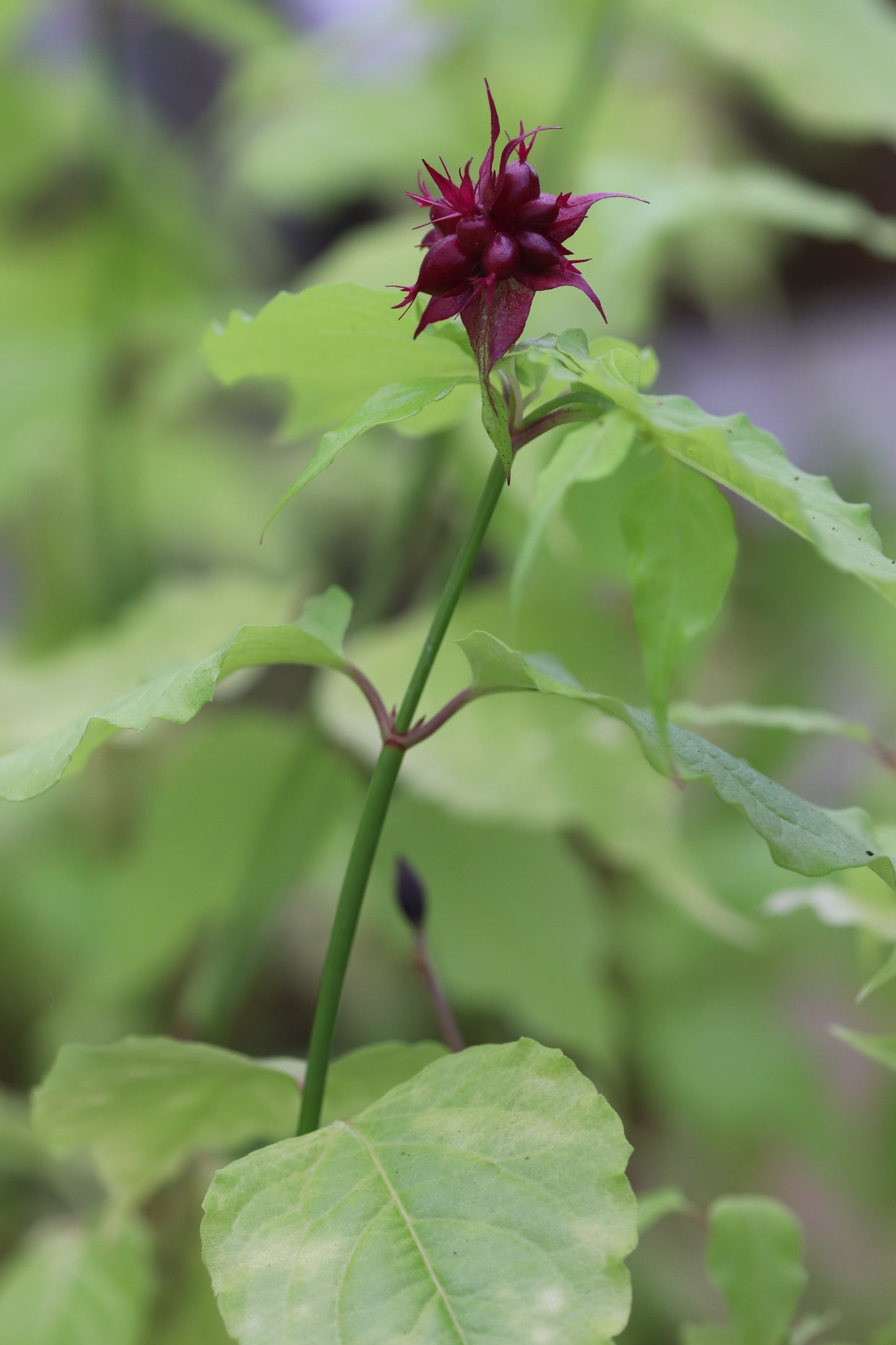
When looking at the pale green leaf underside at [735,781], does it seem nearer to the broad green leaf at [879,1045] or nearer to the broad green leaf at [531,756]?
the broad green leaf at [879,1045]

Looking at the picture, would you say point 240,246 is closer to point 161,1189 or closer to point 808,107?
point 808,107

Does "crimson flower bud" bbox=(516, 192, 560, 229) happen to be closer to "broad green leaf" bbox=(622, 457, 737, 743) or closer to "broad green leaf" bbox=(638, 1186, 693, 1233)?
"broad green leaf" bbox=(622, 457, 737, 743)

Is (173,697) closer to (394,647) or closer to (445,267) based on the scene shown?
(445,267)

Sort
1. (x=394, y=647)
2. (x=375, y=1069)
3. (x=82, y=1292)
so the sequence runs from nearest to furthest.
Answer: (x=375, y=1069)
(x=82, y=1292)
(x=394, y=647)

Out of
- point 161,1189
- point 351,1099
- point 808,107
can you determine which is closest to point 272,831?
point 161,1189

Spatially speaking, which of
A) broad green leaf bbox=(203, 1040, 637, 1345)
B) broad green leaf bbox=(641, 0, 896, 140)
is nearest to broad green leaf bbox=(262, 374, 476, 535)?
broad green leaf bbox=(203, 1040, 637, 1345)

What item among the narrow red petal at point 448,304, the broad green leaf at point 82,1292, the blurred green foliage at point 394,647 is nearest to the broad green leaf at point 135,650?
the blurred green foliage at point 394,647

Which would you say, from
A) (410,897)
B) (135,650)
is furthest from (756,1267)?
(135,650)
